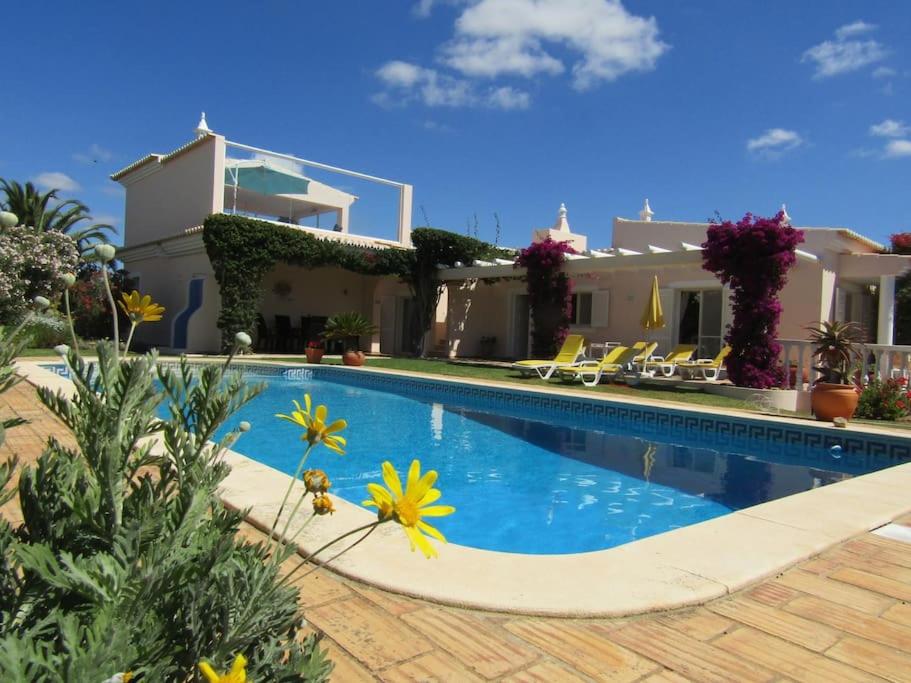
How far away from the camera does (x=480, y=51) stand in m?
14.2

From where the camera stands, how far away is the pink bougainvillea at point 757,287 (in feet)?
37.0

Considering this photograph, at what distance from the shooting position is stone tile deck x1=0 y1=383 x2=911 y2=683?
1.84 m

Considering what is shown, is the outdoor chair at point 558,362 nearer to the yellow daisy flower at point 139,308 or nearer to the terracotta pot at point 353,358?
the terracotta pot at point 353,358

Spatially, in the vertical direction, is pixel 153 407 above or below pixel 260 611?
above

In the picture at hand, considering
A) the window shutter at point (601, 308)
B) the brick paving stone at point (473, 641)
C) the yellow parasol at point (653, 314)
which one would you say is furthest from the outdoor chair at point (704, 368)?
the brick paving stone at point (473, 641)

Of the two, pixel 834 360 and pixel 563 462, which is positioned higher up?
pixel 834 360

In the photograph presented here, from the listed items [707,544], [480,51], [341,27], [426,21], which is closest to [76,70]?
[341,27]

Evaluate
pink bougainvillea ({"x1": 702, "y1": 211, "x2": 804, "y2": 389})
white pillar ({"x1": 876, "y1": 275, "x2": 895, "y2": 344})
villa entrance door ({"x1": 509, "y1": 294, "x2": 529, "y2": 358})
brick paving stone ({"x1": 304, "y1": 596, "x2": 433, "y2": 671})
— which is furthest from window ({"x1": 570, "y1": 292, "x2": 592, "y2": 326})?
brick paving stone ({"x1": 304, "y1": 596, "x2": 433, "y2": 671})

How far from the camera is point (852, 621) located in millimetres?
2262

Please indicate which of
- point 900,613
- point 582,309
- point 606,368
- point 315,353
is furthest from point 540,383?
point 900,613

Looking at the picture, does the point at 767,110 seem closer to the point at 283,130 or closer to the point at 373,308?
the point at 373,308

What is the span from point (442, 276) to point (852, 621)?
1742 centimetres

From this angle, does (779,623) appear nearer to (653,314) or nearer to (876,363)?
(876,363)

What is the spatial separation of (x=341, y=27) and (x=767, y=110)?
9.24m
